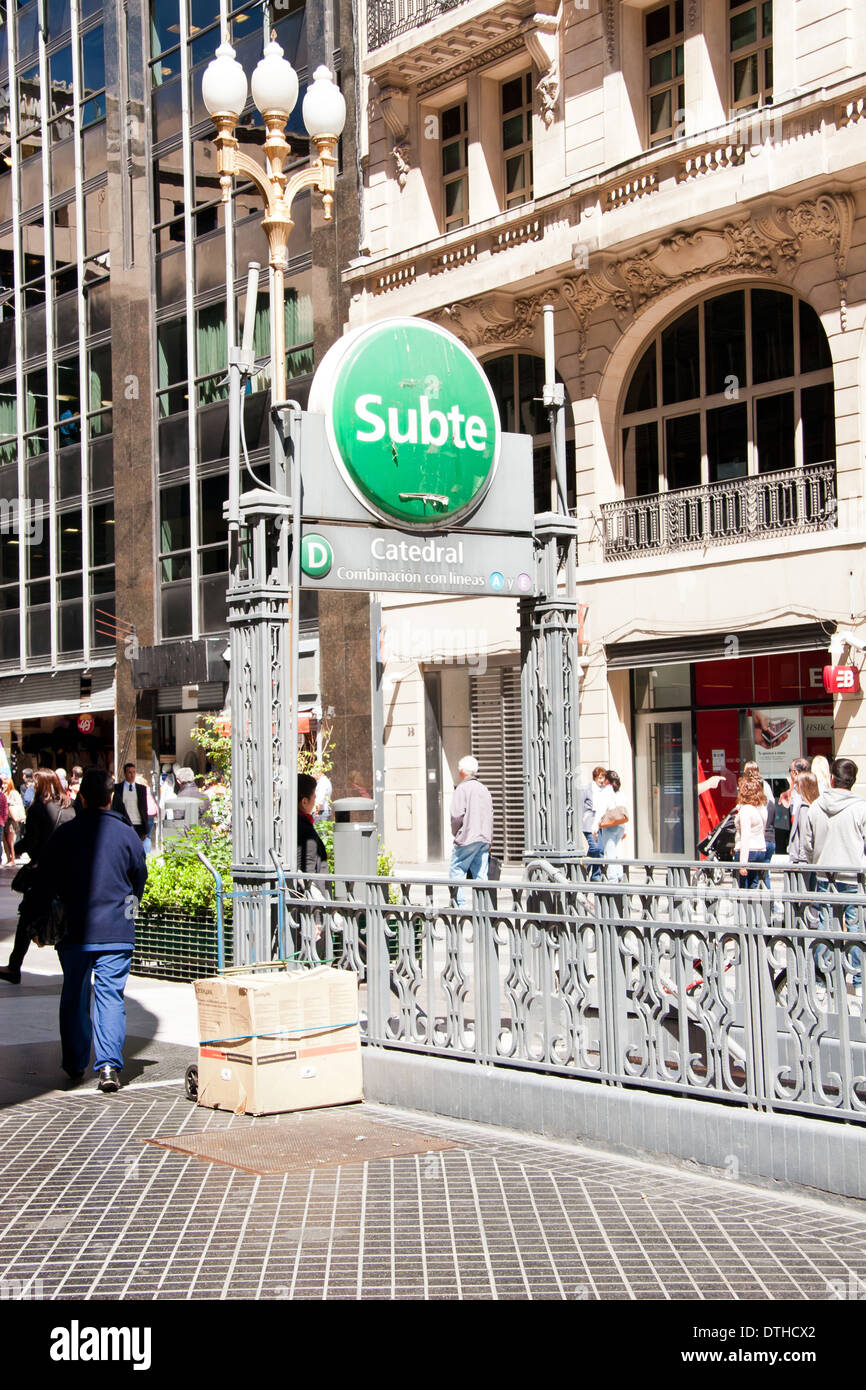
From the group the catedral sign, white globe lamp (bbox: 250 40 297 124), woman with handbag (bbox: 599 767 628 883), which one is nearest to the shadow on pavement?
the catedral sign

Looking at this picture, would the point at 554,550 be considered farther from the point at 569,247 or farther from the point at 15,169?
the point at 15,169

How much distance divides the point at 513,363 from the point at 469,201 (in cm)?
281

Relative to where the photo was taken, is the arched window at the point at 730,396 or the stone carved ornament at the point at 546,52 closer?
the arched window at the point at 730,396

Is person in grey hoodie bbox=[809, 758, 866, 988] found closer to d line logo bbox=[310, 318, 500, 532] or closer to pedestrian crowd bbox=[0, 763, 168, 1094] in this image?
d line logo bbox=[310, 318, 500, 532]

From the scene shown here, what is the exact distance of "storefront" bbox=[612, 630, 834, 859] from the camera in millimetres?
21203

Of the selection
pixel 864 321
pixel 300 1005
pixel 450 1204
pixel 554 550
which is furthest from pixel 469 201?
pixel 450 1204

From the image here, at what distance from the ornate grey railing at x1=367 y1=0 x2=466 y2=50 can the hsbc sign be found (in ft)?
42.0

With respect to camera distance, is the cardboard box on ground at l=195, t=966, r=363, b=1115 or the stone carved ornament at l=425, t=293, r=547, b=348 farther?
the stone carved ornament at l=425, t=293, r=547, b=348

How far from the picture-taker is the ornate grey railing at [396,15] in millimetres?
25875

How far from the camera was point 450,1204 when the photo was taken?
20.9 feet

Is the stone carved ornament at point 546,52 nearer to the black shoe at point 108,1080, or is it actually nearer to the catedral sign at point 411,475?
the catedral sign at point 411,475

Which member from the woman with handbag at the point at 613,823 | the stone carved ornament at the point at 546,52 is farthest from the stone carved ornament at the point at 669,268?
the woman with handbag at the point at 613,823

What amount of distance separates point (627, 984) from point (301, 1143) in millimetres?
1722
